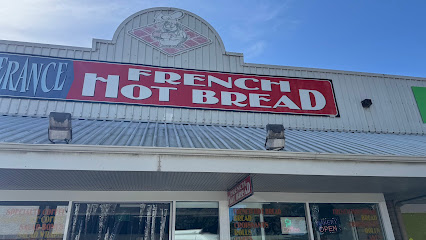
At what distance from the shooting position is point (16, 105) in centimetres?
714

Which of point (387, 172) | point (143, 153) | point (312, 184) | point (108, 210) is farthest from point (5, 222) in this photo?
point (387, 172)

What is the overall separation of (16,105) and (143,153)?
181 inches

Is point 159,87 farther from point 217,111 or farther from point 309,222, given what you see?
point 309,222

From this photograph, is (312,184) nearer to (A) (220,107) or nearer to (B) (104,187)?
(A) (220,107)

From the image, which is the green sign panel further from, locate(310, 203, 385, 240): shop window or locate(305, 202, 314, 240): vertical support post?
locate(305, 202, 314, 240): vertical support post

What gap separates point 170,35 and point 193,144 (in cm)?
464

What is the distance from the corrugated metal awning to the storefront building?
0.13 feet

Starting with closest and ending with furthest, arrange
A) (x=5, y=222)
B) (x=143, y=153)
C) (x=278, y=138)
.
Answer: (x=143, y=153), (x=278, y=138), (x=5, y=222)

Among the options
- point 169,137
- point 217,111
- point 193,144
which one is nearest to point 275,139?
point 193,144

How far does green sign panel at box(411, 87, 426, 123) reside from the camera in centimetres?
970

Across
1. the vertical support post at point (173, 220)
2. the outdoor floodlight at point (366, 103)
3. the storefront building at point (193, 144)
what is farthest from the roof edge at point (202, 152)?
the outdoor floodlight at point (366, 103)

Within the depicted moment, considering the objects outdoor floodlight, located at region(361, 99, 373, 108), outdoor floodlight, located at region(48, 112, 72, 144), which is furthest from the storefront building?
outdoor floodlight, located at region(361, 99, 373, 108)

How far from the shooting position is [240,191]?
5281 millimetres

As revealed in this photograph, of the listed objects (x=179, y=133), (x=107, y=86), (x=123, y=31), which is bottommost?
(x=179, y=133)
